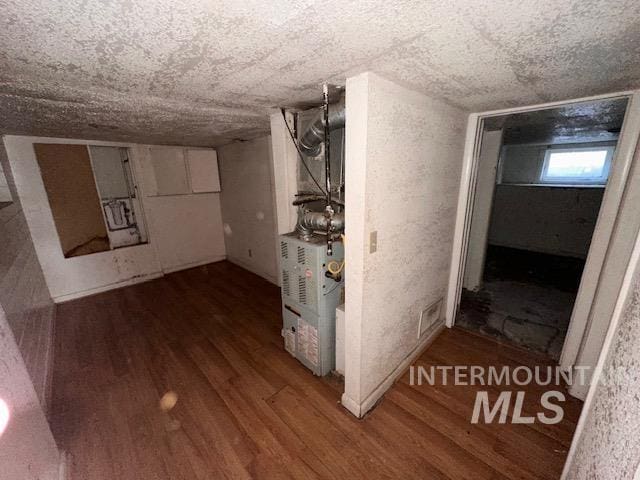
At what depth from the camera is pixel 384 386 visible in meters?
1.87

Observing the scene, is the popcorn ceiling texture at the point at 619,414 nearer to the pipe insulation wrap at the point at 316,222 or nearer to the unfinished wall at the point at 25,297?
the pipe insulation wrap at the point at 316,222

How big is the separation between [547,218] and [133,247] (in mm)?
7273

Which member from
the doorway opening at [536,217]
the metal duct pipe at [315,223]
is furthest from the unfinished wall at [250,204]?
the doorway opening at [536,217]

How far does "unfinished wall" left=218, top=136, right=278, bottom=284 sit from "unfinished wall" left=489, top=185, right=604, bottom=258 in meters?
4.80

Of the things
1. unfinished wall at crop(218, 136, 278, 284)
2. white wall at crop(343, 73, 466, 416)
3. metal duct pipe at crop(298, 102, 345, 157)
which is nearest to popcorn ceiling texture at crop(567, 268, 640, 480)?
white wall at crop(343, 73, 466, 416)

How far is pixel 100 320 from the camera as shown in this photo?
9.53ft

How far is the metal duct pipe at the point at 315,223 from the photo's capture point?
70.9 inches

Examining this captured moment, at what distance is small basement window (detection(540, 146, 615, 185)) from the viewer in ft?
15.2

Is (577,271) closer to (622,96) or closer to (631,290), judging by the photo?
(622,96)

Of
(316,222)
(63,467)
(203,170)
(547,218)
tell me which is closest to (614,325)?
(316,222)

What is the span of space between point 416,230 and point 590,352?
1492mm

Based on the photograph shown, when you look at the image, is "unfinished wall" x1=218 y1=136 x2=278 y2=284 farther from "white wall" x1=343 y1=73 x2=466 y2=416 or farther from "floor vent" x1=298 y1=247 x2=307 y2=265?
"white wall" x1=343 y1=73 x2=466 y2=416

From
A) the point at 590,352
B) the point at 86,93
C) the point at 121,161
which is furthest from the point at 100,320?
the point at 590,352

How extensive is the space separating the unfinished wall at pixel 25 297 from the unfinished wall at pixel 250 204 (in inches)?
94.0
